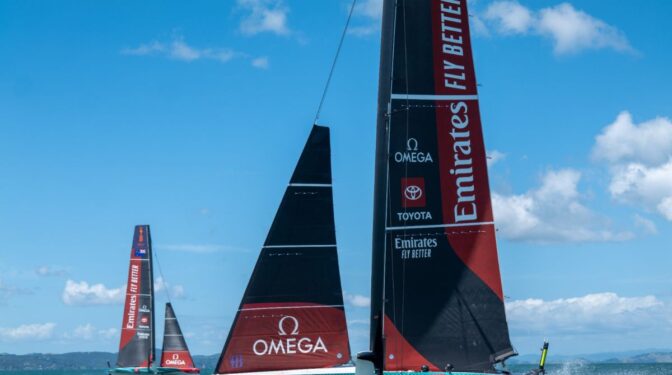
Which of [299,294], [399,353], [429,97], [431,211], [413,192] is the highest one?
[429,97]

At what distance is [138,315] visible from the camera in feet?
189

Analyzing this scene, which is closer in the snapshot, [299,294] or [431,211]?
[431,211]

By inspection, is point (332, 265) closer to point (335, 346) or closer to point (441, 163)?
point (335, 346)

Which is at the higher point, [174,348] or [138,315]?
[138,315]

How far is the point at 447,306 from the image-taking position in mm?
21297

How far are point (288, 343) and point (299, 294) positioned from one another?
106 centimetres

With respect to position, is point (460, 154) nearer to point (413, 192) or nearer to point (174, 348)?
point (413, 192)

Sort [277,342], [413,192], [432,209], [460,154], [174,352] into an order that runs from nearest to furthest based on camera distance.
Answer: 1. [413,192]
2. [432,209]
3. [460,154]
4. [277,342]
5. [174,352]

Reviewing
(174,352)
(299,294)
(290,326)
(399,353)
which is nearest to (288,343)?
(290,326)

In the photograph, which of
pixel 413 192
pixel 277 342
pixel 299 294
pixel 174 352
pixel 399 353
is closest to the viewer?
pixel 399 353

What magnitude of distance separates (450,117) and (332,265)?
426 centimetres

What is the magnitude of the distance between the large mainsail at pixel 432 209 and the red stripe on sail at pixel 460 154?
0.06 feet

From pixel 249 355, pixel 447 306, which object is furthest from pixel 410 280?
pixel 249 355

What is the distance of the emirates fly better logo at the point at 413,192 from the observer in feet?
69.3
